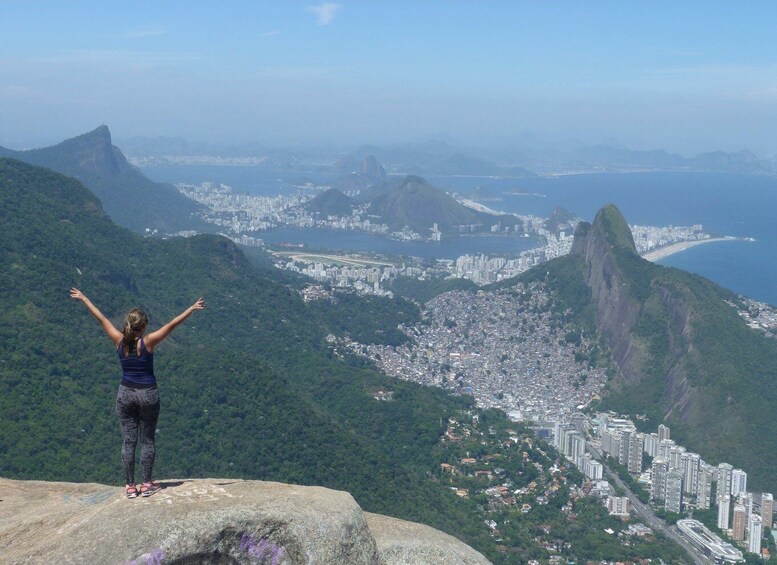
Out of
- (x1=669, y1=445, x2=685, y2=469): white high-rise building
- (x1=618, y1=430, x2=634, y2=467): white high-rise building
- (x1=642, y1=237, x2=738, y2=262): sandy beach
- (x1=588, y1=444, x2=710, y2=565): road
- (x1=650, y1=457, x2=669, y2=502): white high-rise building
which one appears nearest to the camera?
(x1=588, y1=444, x2=710, y2=565): road

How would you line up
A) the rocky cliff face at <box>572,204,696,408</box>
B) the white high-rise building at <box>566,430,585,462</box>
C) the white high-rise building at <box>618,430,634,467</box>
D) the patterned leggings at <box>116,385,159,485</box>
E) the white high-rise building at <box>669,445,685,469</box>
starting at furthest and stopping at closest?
the rocky cliff face at <box>572,204,696,408</box> < the white high-rise building at <box>618,430,634,467</box> < the white high-rise building at <box>566,430,585,462</box> < the white high-rise building at <box>669,445,685,469</box> < the patterned leggings at <box>116,385,159,485</box>

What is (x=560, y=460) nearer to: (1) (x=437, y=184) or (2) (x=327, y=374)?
(2) (x=327, y=374)

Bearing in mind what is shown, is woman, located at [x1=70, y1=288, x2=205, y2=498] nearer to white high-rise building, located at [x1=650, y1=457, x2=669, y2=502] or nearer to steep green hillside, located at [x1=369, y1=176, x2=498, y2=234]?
white high-rise building, located at [x1=650, y1=457, x2=669, y2=502]

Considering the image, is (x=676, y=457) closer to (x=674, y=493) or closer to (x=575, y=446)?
(x=674, y=493)

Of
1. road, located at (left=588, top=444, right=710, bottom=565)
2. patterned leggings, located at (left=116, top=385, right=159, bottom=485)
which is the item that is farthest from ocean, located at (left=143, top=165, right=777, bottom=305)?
patterned leggings, located at (left=116, top=385, right=159, bottom=485)

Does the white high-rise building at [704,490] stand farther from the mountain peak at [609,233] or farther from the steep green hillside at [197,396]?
the mountain peak at [609,233]

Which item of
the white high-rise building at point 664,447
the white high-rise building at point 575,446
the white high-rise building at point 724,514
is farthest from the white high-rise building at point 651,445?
the white high-rise building at point 724,514

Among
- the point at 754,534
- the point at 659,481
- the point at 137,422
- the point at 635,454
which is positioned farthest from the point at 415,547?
the point at 635,454
